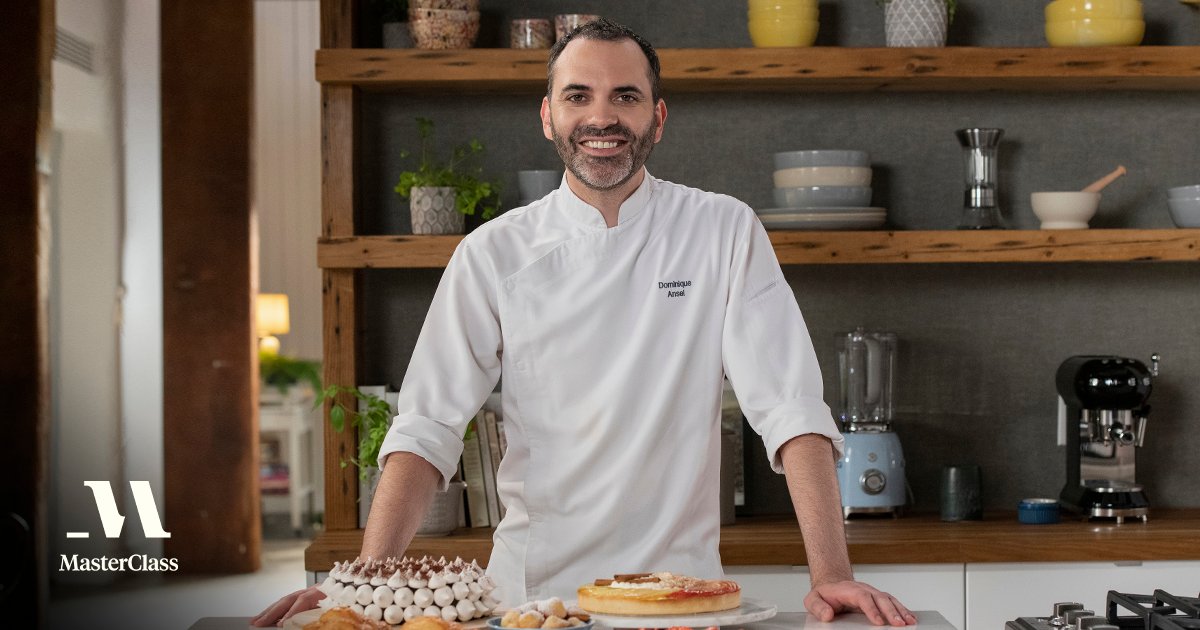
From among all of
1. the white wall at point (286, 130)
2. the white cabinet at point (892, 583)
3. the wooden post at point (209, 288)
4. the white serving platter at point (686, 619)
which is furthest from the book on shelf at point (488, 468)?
the white wall at point (286, 130)

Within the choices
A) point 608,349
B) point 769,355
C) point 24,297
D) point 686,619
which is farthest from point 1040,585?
point 24,297

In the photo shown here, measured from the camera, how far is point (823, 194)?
2.77 metres

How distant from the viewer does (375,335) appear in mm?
3004

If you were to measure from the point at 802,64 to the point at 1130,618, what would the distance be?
1.57 meters

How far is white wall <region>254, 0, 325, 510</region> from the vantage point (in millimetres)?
5492

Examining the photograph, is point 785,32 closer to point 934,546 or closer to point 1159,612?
point 934,546

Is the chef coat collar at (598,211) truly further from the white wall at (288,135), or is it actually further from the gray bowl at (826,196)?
the white wall at (288,135)

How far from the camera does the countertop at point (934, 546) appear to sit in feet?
8.34

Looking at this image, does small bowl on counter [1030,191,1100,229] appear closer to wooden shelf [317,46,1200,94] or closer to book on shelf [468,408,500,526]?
wooden shelf [317,46,1200,94]

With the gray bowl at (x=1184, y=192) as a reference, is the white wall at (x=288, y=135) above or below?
above

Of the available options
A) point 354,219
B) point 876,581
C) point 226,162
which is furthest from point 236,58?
point 876,581

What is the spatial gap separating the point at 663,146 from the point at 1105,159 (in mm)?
1056

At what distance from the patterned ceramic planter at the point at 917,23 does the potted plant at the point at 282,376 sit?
343 centimetres

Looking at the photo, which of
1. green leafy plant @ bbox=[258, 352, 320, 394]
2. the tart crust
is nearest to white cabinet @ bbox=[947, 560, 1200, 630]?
the tart crust
